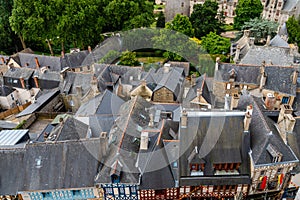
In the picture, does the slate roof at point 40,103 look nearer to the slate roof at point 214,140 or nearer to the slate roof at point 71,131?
the slate roof at point 71,131

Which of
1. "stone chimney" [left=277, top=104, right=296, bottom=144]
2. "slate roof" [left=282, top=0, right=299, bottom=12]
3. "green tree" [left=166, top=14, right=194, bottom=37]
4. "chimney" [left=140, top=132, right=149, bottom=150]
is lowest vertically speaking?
"chimney" [left=140, top=132, right=149, bottom=150]

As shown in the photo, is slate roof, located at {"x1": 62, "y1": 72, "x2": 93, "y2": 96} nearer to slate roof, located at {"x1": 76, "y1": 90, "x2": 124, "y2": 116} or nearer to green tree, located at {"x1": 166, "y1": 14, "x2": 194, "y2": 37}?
slate roof, located at {"x1": 76, "y1": 90, "x2": 124, "y2": 116}

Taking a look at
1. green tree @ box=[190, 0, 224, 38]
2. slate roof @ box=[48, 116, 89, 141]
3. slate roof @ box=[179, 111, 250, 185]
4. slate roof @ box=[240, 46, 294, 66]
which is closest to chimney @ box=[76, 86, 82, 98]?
slate roof @ box=[48, 116, 89, 141]

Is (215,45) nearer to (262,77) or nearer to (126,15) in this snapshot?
(262,77)

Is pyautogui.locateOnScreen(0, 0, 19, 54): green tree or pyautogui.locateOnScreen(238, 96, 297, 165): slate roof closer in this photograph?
pyautogui.locateOnScreen(238, 96, 297, 165): slate roof

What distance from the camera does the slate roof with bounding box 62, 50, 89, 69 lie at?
53781 millimetres

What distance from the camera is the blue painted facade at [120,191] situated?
26011 mm

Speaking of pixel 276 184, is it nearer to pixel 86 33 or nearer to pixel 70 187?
pixel 70 187

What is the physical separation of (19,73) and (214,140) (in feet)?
124

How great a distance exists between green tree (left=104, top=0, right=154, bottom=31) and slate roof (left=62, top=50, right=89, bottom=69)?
39.6 ft

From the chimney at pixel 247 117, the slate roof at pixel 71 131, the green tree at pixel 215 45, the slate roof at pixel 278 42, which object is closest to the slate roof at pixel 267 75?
the chimney at pixel 247 117

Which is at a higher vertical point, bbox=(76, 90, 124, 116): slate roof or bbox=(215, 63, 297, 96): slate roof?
bbox=(215, 63, 297, 96): slate roof

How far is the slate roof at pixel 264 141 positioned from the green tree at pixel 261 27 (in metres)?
43.5

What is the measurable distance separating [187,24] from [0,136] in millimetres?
42555
